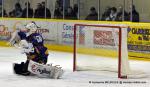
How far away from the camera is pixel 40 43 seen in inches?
366

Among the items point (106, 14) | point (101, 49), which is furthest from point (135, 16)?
point (101, 49)

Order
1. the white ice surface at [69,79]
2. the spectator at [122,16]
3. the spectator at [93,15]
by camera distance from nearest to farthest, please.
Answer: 1. the white ice surface at [69,79]
2. the spectator at [122,16]
3. the spectator at [93,15]

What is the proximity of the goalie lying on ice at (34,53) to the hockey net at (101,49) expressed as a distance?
132 centimetres

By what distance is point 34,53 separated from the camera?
30.4 feet

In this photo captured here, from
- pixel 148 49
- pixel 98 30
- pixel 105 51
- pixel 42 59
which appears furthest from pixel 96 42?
pixel 42 59

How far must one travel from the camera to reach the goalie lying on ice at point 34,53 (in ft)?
30.0

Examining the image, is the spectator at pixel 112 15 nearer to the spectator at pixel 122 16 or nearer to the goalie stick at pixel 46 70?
the spectator at pixel 122 16

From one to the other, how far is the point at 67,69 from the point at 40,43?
1673 millimetres

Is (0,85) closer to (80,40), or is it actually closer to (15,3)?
(80,40)

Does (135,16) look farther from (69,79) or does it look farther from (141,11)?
(69,79)

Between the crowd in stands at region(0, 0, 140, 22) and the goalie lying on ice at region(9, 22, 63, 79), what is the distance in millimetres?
5673

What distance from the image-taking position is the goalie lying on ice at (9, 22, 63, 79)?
9.14 meters

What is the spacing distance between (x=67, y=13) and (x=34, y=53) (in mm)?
7339

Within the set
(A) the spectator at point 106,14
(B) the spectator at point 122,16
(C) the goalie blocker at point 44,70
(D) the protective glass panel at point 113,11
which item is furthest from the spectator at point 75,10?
(C) the goalie blocker at point 44,70
